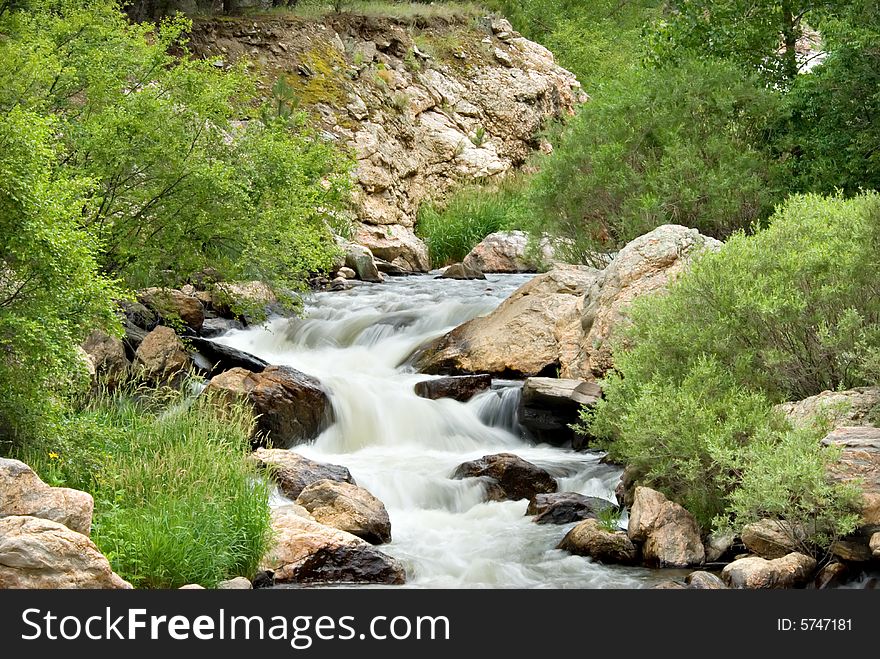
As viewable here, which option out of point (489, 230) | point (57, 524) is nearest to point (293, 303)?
point (57, 524)

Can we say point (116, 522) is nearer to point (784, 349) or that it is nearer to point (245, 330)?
point (784, 349)

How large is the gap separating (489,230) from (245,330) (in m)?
12.0

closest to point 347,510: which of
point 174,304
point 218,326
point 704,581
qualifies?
point 704,581

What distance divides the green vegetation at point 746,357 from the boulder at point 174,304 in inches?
284

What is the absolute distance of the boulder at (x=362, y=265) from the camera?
2509cm

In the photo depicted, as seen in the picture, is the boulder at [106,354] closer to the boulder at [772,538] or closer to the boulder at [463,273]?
the boulder at [772,538]

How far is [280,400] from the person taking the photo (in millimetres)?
13719

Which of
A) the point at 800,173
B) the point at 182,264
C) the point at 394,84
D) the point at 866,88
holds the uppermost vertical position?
the point at 394,84

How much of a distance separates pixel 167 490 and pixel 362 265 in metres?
15.9

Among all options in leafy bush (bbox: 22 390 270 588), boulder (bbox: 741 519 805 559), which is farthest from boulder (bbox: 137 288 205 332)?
boulder (bbox: 741 519 805 559)

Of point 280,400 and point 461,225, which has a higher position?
point 461,225

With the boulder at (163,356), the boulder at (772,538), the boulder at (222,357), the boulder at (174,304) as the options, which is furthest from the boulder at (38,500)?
the boulder at (222,357)

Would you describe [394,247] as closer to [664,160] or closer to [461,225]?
[461,225]
